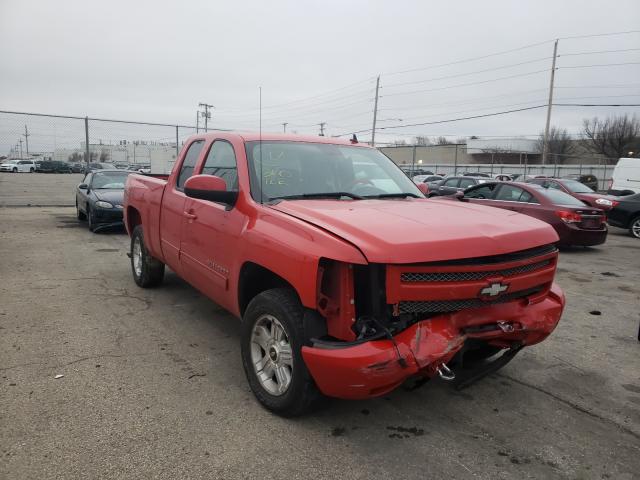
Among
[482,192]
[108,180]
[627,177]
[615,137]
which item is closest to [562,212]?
[482,192]

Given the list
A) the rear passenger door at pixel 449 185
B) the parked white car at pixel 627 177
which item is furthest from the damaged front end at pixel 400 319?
the parked white car at pixel 627 177

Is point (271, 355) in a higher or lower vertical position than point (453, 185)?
lower

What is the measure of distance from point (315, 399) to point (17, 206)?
54.0 ft

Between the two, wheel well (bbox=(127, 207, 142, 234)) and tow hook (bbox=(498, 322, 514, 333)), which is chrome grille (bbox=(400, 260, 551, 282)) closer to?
tow hook (bbox=(498, 322, 514, 333))

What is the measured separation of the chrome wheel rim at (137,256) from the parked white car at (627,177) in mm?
19617

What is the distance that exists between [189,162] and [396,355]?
3269 millimetres

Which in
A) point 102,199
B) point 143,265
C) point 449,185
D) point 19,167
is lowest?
point 19,167

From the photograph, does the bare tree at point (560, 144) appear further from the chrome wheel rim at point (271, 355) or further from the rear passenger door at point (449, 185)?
the chrome wheel rim at point (271, 355)

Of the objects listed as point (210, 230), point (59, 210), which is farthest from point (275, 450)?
point (59, 210)

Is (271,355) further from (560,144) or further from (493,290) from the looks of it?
(560,144)

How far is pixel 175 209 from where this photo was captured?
4.82 meters

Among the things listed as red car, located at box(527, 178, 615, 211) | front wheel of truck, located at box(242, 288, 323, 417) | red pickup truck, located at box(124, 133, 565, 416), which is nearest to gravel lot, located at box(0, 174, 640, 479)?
front wheel of truck, located at box(242, 288, 323, 417)

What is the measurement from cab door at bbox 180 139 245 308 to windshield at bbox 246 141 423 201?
0.28 m

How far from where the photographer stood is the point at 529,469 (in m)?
2.74
